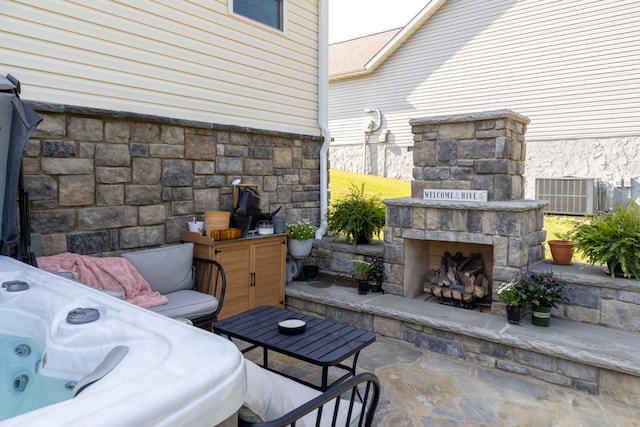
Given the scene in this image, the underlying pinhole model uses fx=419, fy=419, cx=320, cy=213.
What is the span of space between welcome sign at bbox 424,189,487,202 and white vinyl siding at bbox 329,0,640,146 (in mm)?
5764

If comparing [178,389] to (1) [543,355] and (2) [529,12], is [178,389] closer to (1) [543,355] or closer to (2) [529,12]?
(1) [543,355]

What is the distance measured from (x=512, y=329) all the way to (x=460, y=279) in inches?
34.2

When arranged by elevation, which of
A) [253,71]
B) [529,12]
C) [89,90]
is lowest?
[89,90]

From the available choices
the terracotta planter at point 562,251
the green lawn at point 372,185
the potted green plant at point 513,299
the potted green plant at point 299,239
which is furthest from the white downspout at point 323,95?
the terracotta planter at point 562,251

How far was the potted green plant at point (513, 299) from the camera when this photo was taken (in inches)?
137

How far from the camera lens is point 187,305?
3482mm

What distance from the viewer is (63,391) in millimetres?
1604

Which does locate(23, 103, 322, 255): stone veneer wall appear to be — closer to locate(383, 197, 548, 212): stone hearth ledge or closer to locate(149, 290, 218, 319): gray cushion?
locate(149, 290, 218, 319): gray cushion

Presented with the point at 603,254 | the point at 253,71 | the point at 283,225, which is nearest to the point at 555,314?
the point at 603,254

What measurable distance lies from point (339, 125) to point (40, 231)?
31.0ft

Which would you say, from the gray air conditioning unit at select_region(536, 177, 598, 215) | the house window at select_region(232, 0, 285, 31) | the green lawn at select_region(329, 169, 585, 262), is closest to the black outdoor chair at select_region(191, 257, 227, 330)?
the house window at select_region(232, 0, 285, 31)

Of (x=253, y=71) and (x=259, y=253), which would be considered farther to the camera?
(x=253, y=71)

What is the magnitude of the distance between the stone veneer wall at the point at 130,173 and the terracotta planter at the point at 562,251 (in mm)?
3151

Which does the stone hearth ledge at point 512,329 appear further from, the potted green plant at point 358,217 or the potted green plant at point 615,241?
the potted green plant at point 358,217
